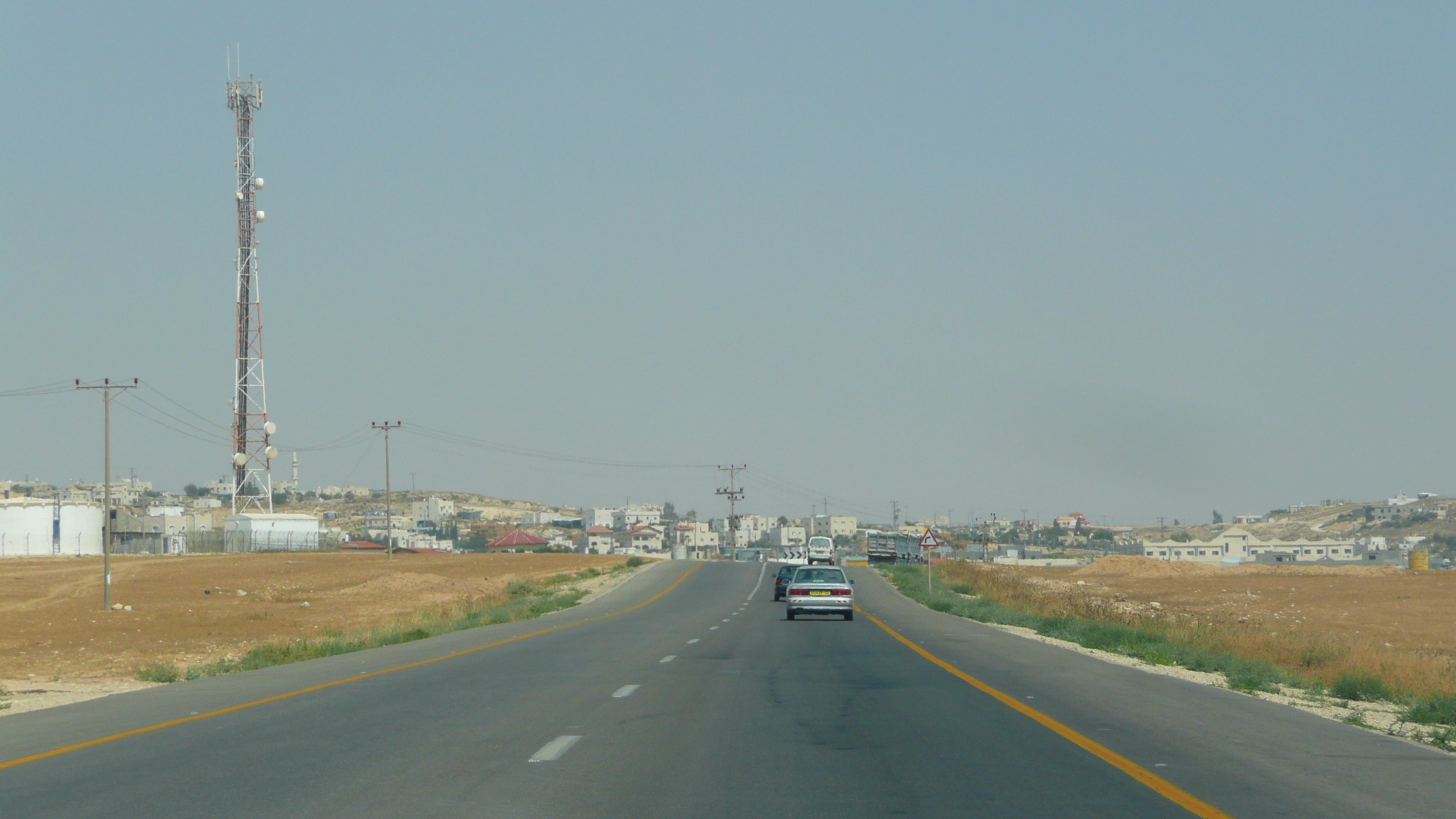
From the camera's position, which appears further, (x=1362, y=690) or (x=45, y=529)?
(x=45, y=529)

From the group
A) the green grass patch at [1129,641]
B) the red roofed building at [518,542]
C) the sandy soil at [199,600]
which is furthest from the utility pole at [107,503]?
the red roofed building at [518,542]

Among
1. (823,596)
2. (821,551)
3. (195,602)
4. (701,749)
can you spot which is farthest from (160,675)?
(821,551)

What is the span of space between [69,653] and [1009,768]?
2749 centimetres

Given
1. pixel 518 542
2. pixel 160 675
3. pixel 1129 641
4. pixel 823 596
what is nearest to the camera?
pixel 160 675

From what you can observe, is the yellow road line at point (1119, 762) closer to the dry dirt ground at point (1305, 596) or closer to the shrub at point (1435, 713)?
the shrub at point (1435, 713)

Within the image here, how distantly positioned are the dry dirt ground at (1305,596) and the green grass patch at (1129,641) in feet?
21.1

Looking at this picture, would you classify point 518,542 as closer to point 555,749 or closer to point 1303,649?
point 1303,649

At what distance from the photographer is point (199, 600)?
54875 mm

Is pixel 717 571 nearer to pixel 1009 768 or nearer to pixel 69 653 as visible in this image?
pixel 69 653

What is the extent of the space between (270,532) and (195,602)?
60305 millimetres

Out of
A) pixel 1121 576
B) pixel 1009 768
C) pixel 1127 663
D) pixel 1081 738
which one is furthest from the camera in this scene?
pixel 1121 576

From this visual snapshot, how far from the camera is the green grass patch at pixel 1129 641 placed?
816 inches

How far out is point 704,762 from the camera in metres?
10.5

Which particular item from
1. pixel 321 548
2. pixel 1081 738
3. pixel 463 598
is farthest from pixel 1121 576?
pixel 1081 738
